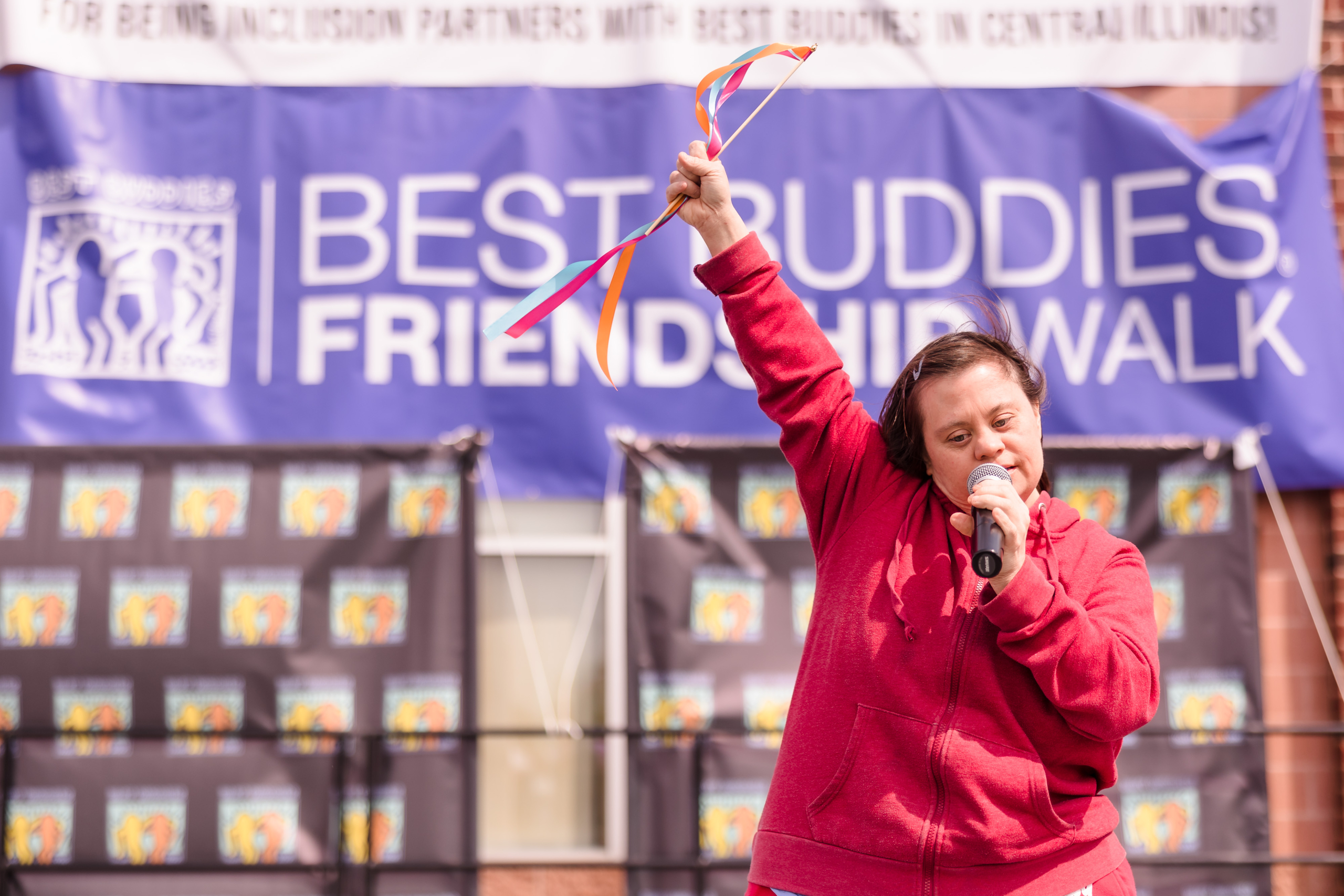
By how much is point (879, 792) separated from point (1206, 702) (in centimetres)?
301

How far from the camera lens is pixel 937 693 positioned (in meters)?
1.54

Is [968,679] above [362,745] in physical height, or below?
above

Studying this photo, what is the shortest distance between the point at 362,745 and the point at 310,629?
44 centimetres

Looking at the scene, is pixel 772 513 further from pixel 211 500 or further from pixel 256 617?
pixel 211 500

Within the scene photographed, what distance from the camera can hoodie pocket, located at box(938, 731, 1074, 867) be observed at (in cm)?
148

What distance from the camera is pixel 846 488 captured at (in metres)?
1.76

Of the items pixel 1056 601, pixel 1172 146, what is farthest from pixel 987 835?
pixel 1172 146

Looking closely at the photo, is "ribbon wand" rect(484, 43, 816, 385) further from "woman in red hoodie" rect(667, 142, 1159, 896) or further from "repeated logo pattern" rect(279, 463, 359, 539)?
"repeated logo pattern" rect(279, 463, 359, 539)

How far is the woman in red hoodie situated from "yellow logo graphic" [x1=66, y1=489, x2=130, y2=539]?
10.1 ft

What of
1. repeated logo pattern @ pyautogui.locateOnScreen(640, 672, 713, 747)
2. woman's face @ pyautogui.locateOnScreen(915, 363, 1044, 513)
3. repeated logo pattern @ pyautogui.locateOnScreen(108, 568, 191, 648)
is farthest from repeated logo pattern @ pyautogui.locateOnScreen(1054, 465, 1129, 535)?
repeated logo pattern @ pyautogui.locateOnScreen(108, 568, 191, 648)

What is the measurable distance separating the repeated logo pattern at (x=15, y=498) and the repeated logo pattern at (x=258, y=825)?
1187 millimetres

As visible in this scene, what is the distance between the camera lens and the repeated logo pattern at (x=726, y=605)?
3.99m

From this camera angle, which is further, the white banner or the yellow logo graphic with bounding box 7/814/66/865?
the white banner

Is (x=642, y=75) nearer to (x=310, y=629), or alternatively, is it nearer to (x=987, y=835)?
(x=310, y=629)
